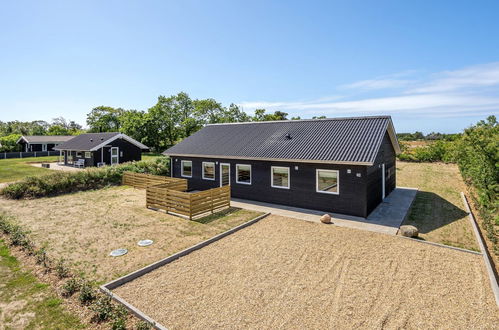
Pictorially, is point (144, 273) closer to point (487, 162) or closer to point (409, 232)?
point (409, 232)

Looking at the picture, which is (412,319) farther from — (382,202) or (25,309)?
(382,202)

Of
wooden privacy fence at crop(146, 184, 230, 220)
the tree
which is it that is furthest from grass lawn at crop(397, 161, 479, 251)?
the tree

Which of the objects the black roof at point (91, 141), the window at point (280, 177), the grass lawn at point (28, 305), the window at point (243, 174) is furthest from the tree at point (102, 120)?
the grass lawn at point (28, 305)

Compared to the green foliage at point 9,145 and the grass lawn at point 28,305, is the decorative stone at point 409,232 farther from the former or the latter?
the green foliage at point 9,145

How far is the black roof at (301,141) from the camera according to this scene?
41.4 ft

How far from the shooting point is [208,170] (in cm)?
1767

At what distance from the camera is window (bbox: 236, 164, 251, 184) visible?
15505 millimetres

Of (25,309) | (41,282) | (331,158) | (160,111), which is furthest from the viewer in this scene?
(160,111)

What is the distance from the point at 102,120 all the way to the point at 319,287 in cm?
6803

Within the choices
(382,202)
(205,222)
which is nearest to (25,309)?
(205,222)

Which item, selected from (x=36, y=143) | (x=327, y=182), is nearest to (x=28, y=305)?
(x=327, y=182)

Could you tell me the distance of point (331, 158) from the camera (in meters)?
12.3

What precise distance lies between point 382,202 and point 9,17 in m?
21.0

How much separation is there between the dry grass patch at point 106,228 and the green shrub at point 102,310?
1374 millimetres
